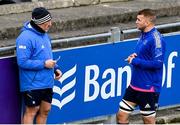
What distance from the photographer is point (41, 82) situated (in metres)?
7.49

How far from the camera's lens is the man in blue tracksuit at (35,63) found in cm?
734

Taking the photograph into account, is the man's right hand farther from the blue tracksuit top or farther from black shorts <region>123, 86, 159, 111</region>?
black shorts <region>123, 86, 159, 111</region>

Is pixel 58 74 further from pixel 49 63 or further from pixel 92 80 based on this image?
pixel 92 80

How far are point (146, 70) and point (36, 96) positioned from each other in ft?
4.41

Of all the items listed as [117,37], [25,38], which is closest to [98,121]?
[117,37]

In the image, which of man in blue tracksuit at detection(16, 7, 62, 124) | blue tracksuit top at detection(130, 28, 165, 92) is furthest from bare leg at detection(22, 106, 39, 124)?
blue tracksuit top at detection(130, 28, 165, 92)

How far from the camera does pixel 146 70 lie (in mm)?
7688

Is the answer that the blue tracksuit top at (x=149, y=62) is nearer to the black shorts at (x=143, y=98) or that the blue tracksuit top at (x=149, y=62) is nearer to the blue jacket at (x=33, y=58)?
the black shorts at (x=143, y=98)

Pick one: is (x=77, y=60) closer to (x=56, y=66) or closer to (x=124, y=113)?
(x=56, y=66)

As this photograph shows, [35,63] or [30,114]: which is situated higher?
[35,63]

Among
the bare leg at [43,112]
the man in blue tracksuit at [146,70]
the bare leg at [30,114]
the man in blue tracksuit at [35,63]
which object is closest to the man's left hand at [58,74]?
the man in blue tracksuit at [35,63]

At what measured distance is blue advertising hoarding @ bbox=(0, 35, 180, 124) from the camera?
303 inches

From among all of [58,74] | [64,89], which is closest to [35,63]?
[58,74]

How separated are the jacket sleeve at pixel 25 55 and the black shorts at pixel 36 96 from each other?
12.9 inches
